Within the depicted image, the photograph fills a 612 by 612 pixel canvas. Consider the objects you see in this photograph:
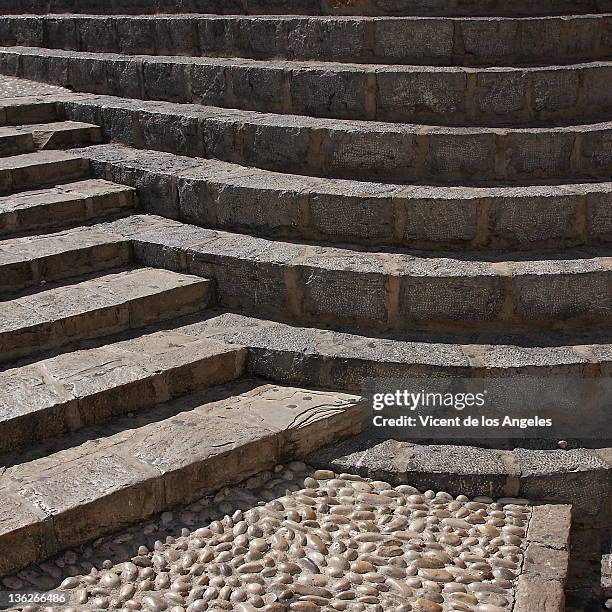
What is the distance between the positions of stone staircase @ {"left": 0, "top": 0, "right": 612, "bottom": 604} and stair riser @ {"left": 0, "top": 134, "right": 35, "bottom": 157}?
0.02 meters

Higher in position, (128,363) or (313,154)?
(313,154)

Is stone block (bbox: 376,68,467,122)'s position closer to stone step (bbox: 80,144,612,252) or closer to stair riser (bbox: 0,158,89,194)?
stone step (bbox: 80,144,612,252)

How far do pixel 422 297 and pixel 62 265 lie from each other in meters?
2.04

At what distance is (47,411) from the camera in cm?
402

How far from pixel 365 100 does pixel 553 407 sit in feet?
7.11

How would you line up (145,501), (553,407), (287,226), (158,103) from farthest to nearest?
(158,103) → (287,226) → (553,407) → (145,501)

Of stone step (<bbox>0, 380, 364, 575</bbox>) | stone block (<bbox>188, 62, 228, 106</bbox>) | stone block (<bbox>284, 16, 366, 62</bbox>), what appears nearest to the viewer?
stone step (<bbox>0, 380, 364, 575</bbox>)

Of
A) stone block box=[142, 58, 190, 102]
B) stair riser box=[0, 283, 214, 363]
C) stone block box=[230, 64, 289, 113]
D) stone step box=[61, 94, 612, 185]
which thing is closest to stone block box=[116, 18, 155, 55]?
stone block box=[142, 58, 190, 102]

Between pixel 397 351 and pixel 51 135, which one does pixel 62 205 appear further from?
pixel 397 351

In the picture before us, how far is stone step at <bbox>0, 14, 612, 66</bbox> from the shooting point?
540cm

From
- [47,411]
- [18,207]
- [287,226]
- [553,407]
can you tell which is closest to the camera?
[47,411]

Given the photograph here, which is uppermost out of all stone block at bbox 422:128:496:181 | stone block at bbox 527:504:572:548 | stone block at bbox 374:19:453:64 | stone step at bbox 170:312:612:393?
stone block at bbox 374:19:453:64

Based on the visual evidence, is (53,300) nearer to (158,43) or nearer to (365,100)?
(365,100)

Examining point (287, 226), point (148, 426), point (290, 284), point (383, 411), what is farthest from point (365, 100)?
point (148, 426)
